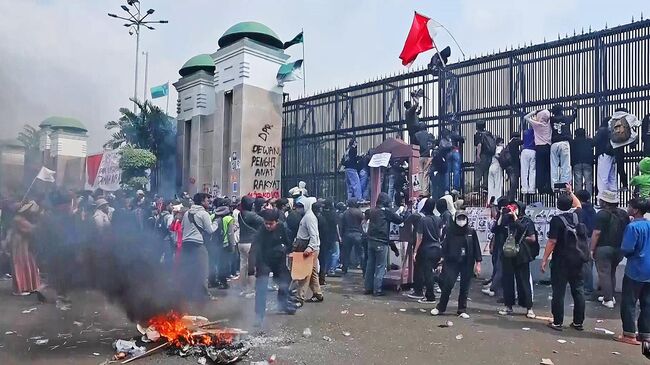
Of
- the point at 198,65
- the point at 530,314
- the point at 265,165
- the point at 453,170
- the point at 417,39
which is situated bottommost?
the point at 530,314

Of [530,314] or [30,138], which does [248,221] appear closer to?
[30,138]

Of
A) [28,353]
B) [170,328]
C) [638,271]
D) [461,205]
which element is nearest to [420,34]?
[461,205]

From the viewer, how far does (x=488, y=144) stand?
11.5 m

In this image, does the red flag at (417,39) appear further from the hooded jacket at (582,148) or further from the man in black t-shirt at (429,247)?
the man in black t-shirt at (429,247)

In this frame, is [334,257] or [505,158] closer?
[505,158]

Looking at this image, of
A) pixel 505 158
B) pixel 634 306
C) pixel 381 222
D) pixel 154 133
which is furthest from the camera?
pixel 154 133

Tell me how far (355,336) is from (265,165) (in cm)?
1050

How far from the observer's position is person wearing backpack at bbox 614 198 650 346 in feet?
20.2

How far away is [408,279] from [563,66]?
541 cm

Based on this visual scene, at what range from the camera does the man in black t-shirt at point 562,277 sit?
22.8 feet

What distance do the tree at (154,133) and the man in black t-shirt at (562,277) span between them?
17.3 meters

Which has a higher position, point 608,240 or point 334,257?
point 608,240

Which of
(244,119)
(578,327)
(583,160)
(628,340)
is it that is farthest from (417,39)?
(628,340)

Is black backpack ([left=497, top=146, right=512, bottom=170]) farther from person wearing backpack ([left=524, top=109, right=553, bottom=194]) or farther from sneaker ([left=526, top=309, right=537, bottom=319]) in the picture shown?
sneaker ([left=526, top=309, right=537, bottom=319])
